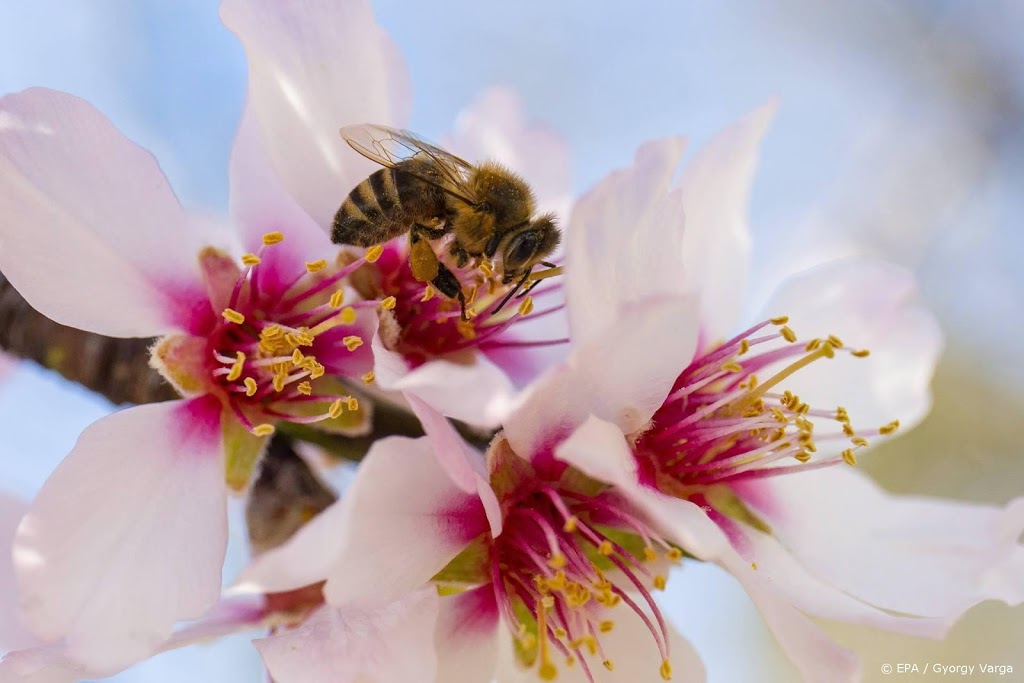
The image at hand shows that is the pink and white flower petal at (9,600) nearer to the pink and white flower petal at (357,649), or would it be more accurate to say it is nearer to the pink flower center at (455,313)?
the pink and white flower petal at (357,649)

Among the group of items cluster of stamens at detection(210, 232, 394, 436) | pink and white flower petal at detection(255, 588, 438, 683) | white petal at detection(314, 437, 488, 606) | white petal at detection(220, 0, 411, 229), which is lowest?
pink and white flower petal at detection(255, 588, 438, 683)

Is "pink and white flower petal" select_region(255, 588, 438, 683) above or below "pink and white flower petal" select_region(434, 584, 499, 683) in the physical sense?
above

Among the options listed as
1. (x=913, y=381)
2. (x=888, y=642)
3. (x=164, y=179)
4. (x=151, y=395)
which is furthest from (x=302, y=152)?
(x=888, y=642)

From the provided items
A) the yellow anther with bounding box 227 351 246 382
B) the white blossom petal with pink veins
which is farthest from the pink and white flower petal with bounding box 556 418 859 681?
the yellow anther with bounding box 227 351 246 382

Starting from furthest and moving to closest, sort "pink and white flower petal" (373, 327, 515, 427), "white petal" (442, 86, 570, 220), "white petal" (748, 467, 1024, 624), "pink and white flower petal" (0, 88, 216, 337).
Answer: "white petal" (442, 86, 570, 220) < "white petal" (748, 467, 1024, 624) < "pink and white flower petal" (0, 88, 216, 337) < "pink and white flower petal" (373, 327, 515, 427)

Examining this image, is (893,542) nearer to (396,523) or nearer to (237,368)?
(396,523)

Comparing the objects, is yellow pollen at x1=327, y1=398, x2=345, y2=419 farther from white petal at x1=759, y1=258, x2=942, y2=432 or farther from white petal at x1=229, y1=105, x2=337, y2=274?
white petal at x1=759, y1=258, x2=942, y2=432

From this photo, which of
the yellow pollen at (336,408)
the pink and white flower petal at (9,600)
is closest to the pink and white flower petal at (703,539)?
the yellow pollen at (336,408)
